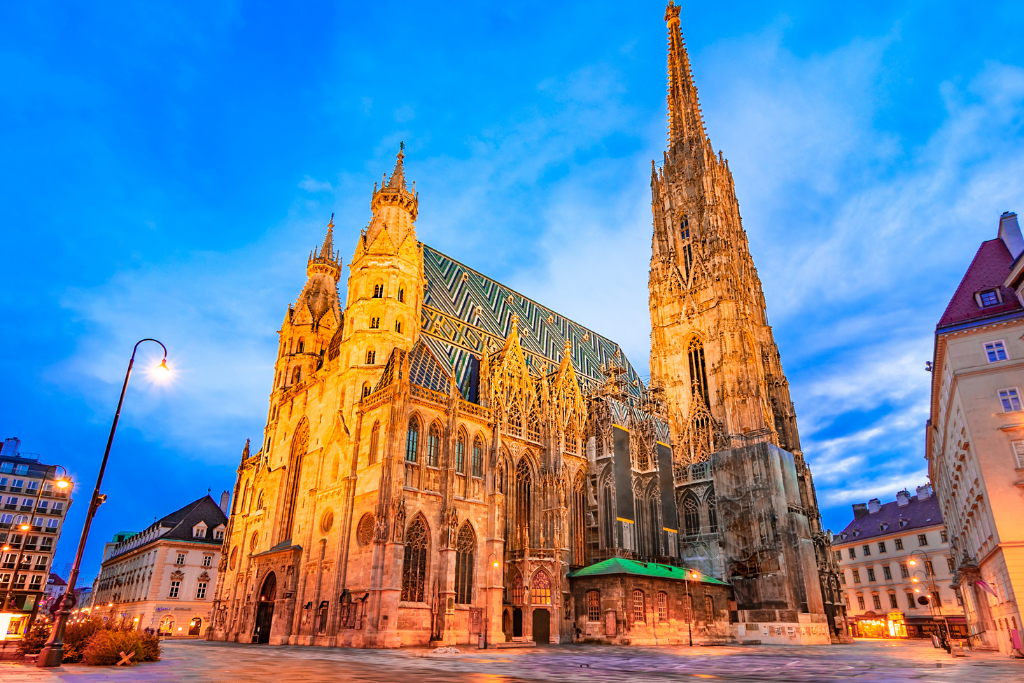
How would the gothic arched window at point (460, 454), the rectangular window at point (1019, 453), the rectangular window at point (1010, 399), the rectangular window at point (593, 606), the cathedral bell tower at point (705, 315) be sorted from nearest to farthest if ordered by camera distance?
the rectangular window at point (1019, 453), the rectangular window at point (1010, 399), the gothic arched window at point (460, 454), the rectangular window at point (593, 606), the cathedral bell tower at point (705, 315)

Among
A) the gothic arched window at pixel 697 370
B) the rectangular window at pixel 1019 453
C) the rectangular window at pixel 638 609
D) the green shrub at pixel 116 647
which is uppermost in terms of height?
the gothic arched window at pixel 697 370

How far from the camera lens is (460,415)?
4097 cm

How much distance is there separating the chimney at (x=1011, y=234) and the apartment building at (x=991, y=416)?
0.14 feet

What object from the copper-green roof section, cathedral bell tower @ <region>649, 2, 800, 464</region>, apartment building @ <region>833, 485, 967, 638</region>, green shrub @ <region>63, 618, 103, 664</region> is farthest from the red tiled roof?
apartment building @ <region>833, 485, 967, 638</region>

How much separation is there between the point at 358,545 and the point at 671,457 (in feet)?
101

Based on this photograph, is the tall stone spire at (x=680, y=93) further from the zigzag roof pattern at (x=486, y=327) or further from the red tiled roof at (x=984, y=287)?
the red tiled roof at (x=984, y=287)

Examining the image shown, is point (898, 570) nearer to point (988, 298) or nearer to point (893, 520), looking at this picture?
point (893, 520)

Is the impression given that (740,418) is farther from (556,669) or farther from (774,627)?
(556,669)

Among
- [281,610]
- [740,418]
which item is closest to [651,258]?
[740,418]

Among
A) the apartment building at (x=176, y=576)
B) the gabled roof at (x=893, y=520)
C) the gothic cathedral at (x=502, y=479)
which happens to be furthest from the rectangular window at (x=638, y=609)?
the gabled roof at (x=893, y=520)

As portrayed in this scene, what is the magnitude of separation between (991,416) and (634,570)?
23.1m

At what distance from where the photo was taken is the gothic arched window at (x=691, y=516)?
54156 millimetres

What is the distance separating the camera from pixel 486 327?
54375mm

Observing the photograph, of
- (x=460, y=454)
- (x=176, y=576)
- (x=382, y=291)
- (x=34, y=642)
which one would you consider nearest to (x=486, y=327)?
(x=382, y=291)
